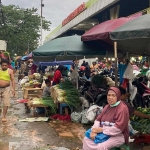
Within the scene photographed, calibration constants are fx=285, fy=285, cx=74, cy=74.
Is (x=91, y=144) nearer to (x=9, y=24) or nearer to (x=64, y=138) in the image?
(x=64, y=138)

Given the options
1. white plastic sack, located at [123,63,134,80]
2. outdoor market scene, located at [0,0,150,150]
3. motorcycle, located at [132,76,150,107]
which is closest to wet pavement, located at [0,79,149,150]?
outdoor market scene, located at [0,0,150,150]

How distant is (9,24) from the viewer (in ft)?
139

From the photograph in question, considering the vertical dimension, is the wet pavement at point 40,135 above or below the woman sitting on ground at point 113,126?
below

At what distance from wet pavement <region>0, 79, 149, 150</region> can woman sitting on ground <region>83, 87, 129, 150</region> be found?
1.38 metres

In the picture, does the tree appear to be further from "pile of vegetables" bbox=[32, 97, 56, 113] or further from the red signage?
"pile of vegetables" bbox=[32, 97, 56, 113]

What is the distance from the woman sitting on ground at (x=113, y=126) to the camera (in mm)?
4105

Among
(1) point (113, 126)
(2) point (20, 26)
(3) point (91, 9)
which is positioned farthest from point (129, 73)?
(2) point (20, 26)

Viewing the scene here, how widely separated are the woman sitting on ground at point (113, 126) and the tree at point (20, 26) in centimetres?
3757

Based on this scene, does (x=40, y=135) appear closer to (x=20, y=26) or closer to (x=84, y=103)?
(x=84, y=103)

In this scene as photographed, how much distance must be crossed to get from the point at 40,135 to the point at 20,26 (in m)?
37.4

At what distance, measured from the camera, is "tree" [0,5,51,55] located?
4081cm

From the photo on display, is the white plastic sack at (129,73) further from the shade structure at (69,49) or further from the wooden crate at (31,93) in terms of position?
the wooden crate at (31,93)

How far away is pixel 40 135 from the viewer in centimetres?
653

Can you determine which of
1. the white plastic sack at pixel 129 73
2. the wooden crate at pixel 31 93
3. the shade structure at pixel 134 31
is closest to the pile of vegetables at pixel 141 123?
the shade structure at pixel 134 31
